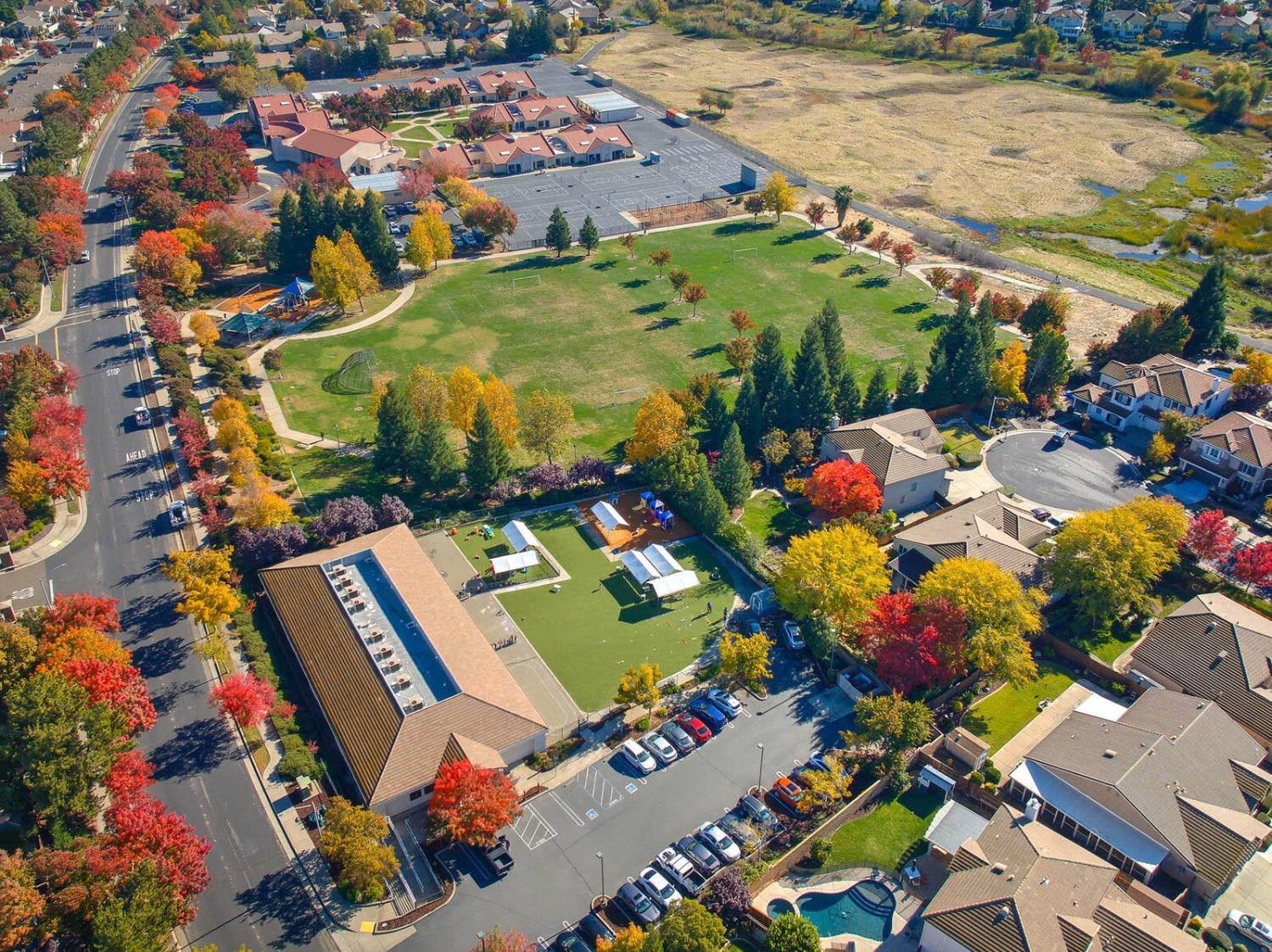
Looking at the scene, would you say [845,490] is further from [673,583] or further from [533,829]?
[533,829]

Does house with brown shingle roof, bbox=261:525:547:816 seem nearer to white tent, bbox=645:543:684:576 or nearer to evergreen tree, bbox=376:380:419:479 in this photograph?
evergreen tree, bbox=376:380:419:479

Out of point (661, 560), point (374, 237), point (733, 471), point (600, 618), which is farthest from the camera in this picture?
point (374, 237)

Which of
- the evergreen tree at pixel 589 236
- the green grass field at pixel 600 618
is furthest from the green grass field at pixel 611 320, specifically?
the green grass field at pixel 600 618

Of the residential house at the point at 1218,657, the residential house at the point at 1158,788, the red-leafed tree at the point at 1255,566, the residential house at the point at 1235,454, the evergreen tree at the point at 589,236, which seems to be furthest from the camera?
the evergreen tree at the point at 589,236

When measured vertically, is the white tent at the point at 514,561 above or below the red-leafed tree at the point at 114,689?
below

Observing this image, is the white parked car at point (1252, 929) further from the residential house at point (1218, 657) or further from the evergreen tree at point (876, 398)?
the evergreen tree at point (876, 398)

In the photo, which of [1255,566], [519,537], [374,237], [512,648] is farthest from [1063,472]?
[374,237]
